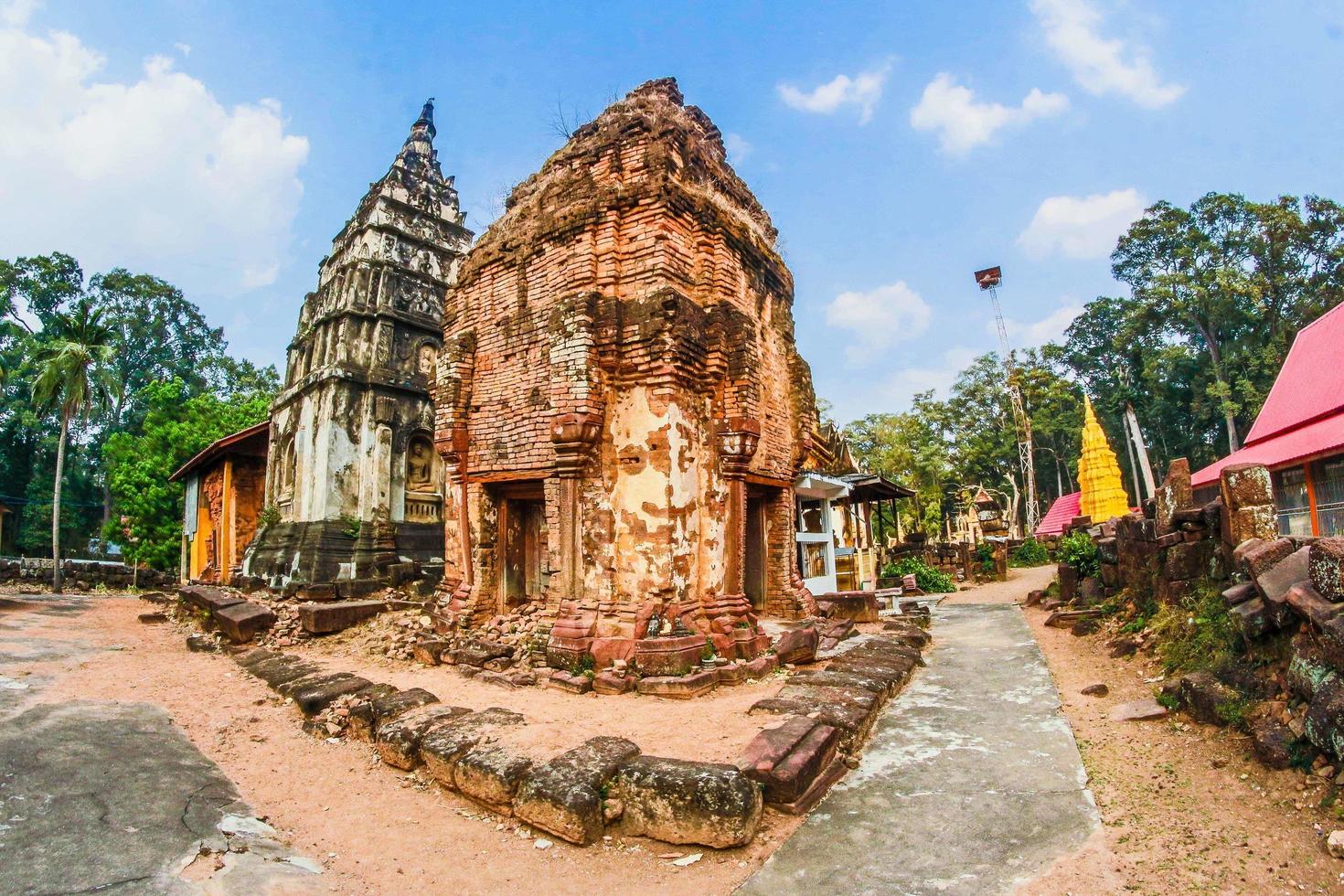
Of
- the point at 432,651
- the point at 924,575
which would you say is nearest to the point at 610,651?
the point at 432,651

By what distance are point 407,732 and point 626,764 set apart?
1.97m

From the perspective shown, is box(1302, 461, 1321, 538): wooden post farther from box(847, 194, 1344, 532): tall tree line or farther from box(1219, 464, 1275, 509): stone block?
box(847, 194, 1344, 532): tall tree line

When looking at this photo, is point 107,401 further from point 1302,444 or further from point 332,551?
point 1302,444

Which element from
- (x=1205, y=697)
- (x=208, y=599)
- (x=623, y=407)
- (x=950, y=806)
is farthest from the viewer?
(x=208, y=599)

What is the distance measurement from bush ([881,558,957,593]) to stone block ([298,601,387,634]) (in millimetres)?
13777

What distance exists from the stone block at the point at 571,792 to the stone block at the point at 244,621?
7.89 metres

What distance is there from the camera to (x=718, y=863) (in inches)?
132

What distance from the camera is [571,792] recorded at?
360cm

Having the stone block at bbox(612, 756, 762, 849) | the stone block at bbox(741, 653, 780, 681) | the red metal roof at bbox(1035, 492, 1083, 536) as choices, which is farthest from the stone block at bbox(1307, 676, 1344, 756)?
the red metal roof at bbox(1035, 492, 1083, 536)

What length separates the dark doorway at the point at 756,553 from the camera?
30.5ft

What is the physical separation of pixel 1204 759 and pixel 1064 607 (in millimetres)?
7918

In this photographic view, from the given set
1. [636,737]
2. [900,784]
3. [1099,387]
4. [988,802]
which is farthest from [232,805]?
[1099,387]

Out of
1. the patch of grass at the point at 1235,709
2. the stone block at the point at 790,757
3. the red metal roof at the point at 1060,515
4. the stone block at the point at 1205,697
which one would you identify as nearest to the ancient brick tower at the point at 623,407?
the stone block at the point at 790,757

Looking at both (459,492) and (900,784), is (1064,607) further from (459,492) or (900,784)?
(459,492)
